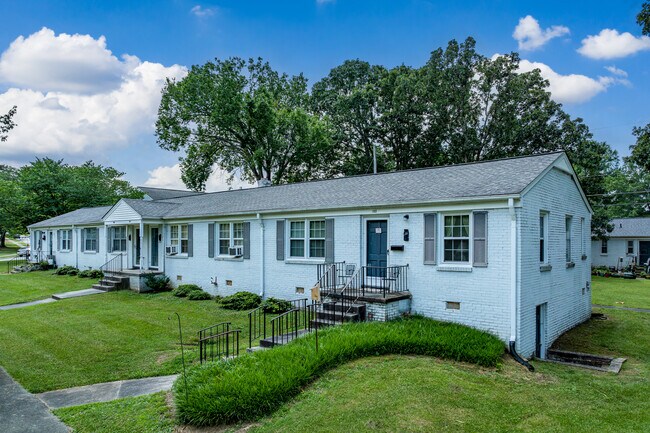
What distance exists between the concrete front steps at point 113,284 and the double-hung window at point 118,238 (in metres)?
2.70

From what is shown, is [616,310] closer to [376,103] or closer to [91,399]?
[91,399]

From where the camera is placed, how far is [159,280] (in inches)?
728

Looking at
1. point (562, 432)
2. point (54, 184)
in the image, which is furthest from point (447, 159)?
point (54, 184)

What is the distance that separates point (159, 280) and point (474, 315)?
1393 cm

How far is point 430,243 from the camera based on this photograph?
10781mm

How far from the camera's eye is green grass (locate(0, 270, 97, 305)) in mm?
17172

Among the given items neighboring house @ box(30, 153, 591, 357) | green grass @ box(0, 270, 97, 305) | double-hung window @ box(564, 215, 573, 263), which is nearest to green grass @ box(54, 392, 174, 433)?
neighboring house @ box(30, 153, 591, 357)

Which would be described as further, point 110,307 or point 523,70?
point 523,70

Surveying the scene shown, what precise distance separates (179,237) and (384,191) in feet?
34.3

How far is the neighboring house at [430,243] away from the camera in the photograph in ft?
32.0

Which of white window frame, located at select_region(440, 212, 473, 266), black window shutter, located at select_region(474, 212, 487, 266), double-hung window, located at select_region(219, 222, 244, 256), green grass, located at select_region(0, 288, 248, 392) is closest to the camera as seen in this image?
green grass, located at select_region(0, 288, 248, 392)

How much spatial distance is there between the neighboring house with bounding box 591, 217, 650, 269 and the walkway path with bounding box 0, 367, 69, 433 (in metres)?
36.7

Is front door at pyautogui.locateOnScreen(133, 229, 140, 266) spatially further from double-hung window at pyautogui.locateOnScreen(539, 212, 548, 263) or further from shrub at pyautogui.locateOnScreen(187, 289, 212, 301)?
double-hung window at pyautogui.locateOnScreen(539, 212, 548, 263)

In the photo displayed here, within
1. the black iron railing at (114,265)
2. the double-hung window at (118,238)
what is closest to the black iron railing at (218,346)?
the black iron railing at (114,265)
